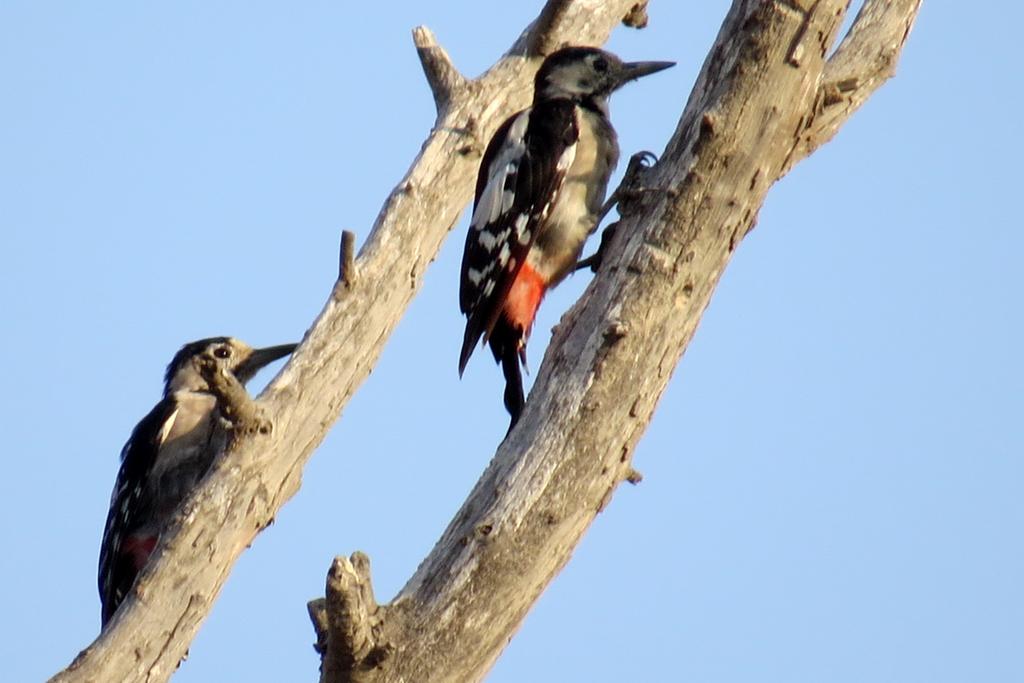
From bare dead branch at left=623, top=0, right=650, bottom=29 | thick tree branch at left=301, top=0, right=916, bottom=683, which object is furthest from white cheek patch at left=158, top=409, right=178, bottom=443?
thick tree branch at left=301, top=0, right=916, bottom=683

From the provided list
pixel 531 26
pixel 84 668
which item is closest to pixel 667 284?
pixel 84 668

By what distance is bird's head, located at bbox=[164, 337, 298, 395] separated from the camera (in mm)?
7418

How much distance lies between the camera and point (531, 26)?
6801 mm

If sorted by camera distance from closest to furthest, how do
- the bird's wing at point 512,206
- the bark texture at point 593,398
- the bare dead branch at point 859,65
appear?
the bark texture at point 593,398 < the bare dead branch at point 859,65 < the bird's wing at point 512,206

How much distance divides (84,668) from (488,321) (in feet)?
6.79

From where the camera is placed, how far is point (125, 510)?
696cm

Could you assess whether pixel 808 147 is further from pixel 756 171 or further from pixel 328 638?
pixel 328 638

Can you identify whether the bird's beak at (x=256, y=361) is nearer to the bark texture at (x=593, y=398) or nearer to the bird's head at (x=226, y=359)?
the bird's head at (x=226, y=359)

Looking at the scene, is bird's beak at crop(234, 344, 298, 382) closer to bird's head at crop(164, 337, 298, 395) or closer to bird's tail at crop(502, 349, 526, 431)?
bird's head at crop(164, 337, 298, 395)

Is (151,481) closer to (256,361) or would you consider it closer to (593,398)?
(256,361)

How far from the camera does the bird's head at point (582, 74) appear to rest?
6.38 metres

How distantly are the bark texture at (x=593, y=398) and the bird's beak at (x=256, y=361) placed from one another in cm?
236

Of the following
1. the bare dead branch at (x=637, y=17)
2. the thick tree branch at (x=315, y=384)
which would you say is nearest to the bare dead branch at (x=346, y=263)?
the thick tree branch at (x=315, y=384)

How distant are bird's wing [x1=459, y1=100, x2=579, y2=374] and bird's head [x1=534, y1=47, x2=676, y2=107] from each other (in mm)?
216
